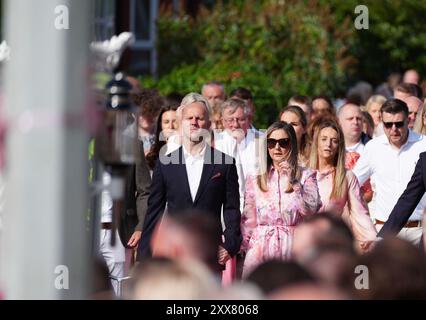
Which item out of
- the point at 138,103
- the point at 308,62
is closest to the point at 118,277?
the point at 138,103

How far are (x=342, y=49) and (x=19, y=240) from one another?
726 inches

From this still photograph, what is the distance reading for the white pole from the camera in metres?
3.99

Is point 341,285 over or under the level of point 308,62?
under

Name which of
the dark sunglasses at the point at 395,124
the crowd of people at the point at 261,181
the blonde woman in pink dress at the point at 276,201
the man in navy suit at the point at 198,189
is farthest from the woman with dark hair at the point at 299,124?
the man in navy suit at the point at 198,189

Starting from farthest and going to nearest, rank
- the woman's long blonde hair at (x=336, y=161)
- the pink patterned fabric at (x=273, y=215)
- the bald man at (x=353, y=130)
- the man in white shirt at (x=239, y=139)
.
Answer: the bald man at (x=353, y=130), the man in white shirt at (x=239, y=139), the woman's long blonde hair at (x=336, y=161), the pink patterned fabric at (x=273, y=215)

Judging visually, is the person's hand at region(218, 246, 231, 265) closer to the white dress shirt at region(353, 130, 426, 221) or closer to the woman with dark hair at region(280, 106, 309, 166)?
the white dress shirt at region(353, 130, 426, 221)

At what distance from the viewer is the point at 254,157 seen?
38.2 ft

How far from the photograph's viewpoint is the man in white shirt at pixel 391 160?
1155 cm

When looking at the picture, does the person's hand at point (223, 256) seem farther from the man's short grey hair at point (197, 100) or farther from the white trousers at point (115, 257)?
the man's short grey hair at point (197, 100)

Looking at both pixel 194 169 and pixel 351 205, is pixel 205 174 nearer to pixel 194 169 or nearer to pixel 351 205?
pixel 194 169

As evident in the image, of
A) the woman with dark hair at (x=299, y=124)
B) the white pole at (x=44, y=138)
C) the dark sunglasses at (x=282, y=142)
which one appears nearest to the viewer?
the white pole at (x=44, y=138)

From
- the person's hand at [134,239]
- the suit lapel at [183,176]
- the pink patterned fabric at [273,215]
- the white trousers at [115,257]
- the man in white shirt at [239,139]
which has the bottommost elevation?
the white trousers at [115,257]

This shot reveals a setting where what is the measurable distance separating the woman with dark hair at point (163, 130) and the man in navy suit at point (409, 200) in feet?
7.42
